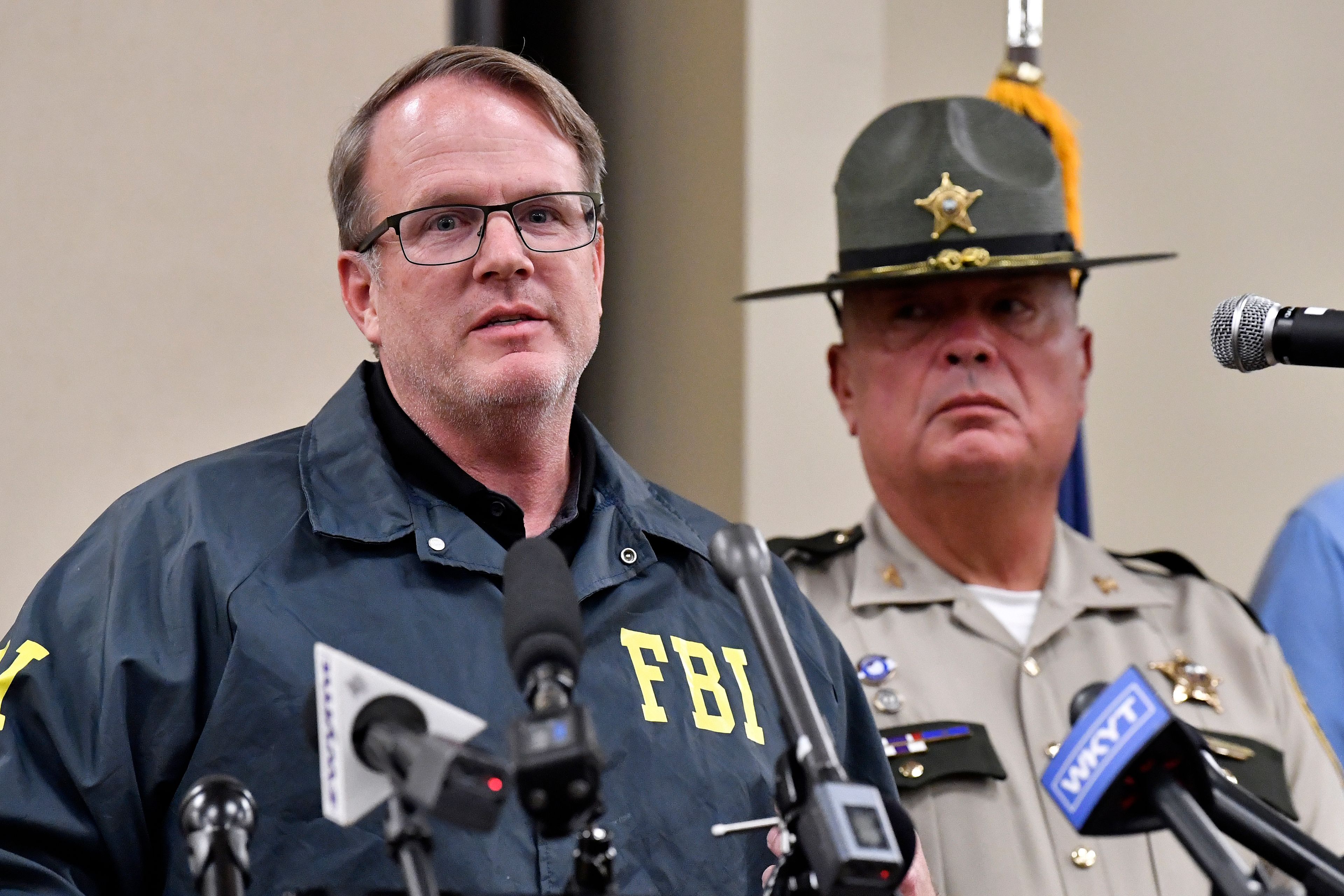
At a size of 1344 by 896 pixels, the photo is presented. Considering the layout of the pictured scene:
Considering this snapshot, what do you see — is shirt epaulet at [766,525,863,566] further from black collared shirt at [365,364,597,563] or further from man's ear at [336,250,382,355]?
man's ear at [336,250,382,355]

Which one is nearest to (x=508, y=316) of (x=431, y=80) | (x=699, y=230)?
(x=431, y=80)

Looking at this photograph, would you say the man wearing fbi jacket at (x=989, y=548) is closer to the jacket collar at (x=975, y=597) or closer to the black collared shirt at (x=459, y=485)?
the jacket collar at (x=975, y=597)

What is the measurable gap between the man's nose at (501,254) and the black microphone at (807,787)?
624 millimetres

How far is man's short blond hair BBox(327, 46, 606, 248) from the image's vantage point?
1.75 meters

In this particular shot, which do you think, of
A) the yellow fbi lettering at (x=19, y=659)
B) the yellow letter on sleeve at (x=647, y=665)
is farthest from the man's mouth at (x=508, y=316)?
the yellow fbi lettering at (x=19, y=659)

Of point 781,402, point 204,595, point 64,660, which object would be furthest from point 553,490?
point 781,402

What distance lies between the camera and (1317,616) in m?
2.33

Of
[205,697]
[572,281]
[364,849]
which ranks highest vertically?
[572,281]

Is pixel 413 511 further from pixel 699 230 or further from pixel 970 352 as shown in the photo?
pixel 699 230

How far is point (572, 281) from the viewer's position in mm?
1688

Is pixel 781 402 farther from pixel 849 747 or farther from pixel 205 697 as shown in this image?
pixel 205 697

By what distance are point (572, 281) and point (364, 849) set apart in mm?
604

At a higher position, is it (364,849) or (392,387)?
(392,387)

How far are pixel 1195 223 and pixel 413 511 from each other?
2721mm
